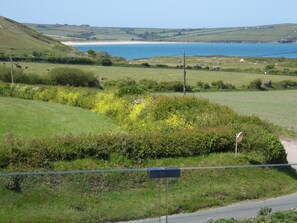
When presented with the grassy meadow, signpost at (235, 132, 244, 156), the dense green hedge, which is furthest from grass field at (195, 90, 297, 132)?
signpost at (235, 132, 244, 156)

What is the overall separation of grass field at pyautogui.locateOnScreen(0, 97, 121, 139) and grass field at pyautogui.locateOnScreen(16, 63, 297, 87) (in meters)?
36.0

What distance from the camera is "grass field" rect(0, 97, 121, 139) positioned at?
24.3 metres

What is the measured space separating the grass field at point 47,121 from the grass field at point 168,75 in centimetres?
3596

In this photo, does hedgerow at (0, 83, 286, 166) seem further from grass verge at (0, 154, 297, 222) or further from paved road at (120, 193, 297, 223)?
paved road at (120, 193, 297, 223)

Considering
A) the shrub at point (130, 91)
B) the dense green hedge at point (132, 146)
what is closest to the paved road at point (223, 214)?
the dense green hedge at point (132, 146)

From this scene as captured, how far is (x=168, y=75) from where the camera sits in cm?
7444

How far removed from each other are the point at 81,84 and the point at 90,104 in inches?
849

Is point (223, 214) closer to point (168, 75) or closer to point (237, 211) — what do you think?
point (237, 211)

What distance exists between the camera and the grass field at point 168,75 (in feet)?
229

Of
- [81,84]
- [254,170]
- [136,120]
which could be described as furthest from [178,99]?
[81,84]

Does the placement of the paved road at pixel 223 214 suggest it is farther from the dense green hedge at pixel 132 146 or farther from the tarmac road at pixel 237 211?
the dense green hedge at pixel 132 146

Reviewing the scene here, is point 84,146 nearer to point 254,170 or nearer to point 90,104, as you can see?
point 254,170

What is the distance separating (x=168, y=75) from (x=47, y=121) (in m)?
48.0

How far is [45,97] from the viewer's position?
3981 centimetres
